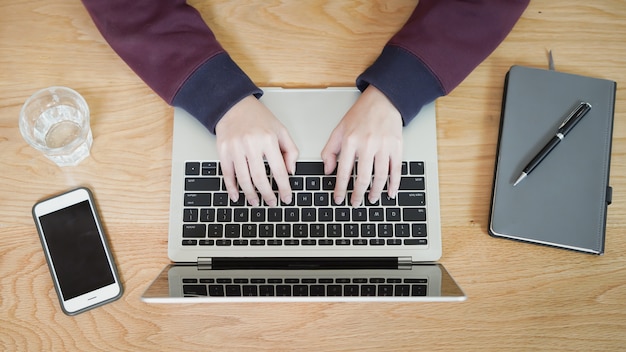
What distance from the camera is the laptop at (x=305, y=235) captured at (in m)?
0.62

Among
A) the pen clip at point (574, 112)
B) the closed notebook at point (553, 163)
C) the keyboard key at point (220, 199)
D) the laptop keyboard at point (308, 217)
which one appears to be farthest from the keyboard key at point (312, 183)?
the pen clip at point (574, 112)

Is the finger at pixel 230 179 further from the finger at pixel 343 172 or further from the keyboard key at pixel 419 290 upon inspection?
the keyboard key at pixel 419 290

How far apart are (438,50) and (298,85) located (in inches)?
8.0

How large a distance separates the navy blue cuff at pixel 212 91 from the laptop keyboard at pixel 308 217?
9cm

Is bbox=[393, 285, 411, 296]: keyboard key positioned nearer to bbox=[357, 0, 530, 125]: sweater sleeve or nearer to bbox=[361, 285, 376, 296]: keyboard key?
bbox=[361, 285, 376, 296]: keyboard key

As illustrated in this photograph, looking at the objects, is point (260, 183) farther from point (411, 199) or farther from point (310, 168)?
point (411, 199)

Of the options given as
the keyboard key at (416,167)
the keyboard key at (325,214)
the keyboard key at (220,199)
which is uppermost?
the keyboard key at (416,167)

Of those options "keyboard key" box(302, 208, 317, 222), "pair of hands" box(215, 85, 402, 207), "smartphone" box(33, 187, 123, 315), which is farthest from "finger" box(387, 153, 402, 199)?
"smartphone" box(33, 187, 123, 315)

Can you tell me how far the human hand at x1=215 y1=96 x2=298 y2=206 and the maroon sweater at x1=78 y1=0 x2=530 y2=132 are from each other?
0.03m

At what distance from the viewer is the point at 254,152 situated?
671 mm

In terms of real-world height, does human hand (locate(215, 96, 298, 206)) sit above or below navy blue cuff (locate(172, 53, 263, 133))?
below

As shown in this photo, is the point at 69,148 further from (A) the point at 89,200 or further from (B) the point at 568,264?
(B) the point at 568,264

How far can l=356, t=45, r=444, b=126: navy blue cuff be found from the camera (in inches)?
26.9

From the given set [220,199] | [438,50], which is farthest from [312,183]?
[438,50]
